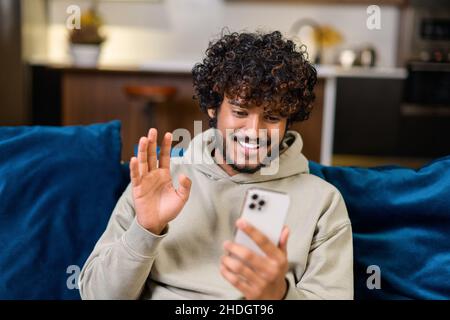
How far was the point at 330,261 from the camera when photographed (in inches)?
41.4

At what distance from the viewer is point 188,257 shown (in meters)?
1.09

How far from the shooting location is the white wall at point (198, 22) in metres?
4.84

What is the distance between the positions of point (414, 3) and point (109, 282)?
13.8 feet

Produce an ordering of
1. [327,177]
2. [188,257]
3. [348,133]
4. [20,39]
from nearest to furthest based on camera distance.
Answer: [188,257]
[327,177]
[20,39]
[348,133]

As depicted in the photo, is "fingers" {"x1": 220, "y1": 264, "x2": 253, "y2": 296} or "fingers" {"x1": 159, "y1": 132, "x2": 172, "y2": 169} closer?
"fingers" {"x1": 220, "y1": 264, "x2": 253, "y2": 296}

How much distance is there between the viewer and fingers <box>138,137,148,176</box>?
0.91m

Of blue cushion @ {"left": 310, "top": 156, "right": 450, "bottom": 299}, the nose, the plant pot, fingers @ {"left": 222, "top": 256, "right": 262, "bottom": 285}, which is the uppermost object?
the plant pot

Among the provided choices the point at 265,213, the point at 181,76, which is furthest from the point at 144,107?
the point at 265,213

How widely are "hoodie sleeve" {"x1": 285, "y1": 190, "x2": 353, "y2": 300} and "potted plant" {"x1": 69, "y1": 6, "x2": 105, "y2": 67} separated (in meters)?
2.86

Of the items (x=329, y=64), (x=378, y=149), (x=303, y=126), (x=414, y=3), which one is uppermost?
(x=414, y=3)

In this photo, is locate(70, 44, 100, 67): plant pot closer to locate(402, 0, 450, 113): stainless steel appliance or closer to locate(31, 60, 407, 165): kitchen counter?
locate(31, 60, 407, 165): kitchen counter

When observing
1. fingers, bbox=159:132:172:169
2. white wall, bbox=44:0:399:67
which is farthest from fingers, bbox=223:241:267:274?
white wall, bbox=44:0:399:67

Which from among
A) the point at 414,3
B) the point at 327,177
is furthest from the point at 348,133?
the point at 327,177

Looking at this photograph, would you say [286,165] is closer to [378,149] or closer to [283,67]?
[283,67]
